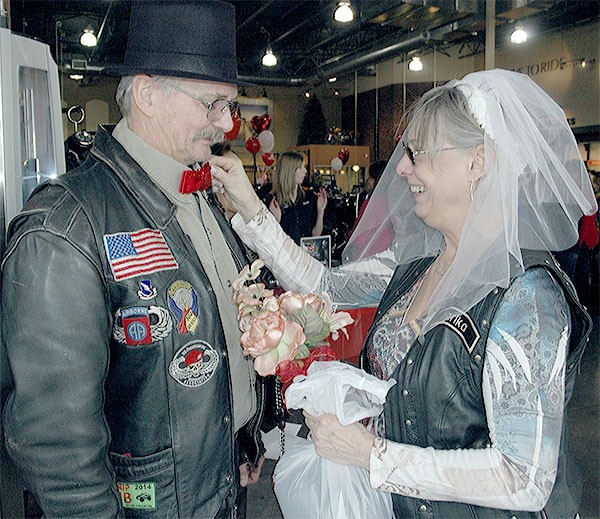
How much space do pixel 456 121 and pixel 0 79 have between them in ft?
4.13

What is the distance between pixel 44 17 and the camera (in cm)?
963

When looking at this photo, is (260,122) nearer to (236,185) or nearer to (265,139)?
(265,139)

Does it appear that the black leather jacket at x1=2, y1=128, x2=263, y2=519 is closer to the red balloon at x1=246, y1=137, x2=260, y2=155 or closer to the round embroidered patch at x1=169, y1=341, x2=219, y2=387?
the round embroidered patch at x1=169, y1=341, x2=219, y2=387

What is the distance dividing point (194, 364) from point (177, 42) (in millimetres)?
871

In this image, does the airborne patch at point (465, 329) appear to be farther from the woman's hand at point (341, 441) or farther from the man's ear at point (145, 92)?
the man's ear at point (145, 92)

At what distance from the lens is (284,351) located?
4.74 ft

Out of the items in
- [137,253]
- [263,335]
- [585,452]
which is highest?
[137,253]

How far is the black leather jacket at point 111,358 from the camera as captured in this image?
1260 millimetres

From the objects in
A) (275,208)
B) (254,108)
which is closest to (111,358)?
(275,208)

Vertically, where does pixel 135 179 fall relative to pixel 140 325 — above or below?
above

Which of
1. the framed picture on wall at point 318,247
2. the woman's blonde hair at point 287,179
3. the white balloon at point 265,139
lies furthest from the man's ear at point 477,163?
the white balloon at point 265,139

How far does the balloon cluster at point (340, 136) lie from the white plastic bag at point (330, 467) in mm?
12729

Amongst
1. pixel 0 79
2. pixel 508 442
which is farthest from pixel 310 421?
pixel 0 79

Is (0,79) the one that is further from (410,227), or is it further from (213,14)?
(410,227)
